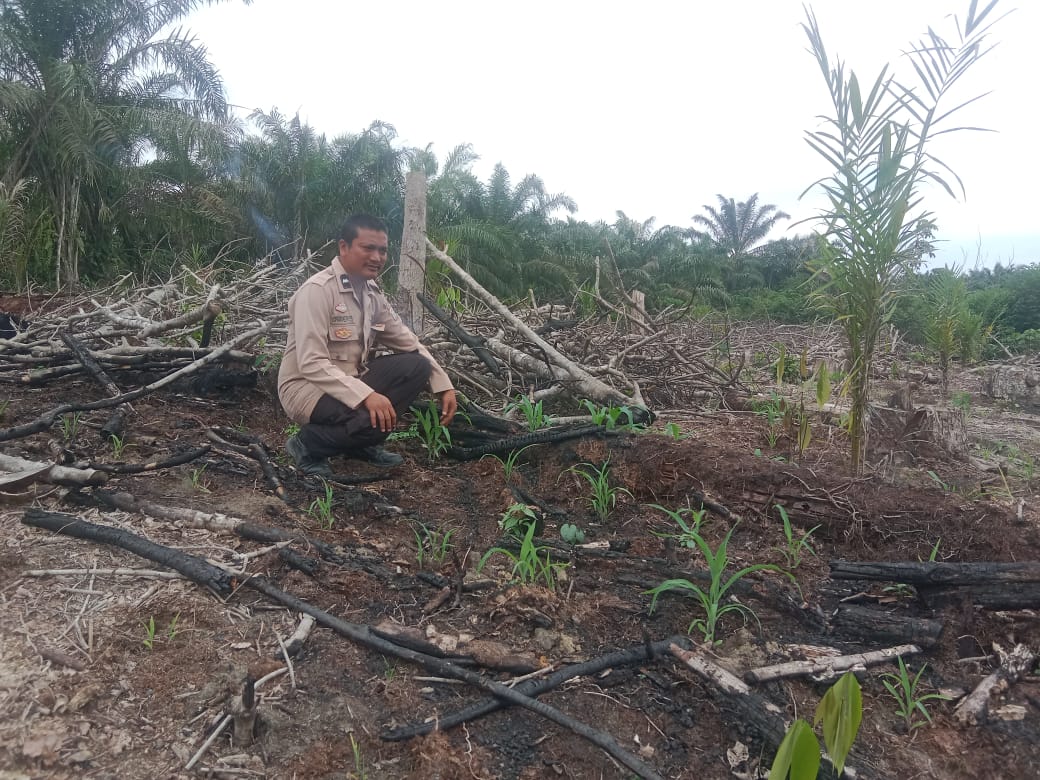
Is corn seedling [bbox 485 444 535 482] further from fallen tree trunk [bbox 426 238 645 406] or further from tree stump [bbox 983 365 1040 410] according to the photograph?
tree stump [bbox 983 365 1040 410]

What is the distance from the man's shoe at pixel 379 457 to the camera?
3.86m

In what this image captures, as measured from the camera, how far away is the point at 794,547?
2789mm

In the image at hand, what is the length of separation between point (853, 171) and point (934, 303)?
3946mm

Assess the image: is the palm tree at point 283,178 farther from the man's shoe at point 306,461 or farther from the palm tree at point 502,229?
the man's shoe at point 306,461

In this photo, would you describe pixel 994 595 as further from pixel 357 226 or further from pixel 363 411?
pixel 357 226

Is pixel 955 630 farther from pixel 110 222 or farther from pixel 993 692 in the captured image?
Result: pixel 110 222

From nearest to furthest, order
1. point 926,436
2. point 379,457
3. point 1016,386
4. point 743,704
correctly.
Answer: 1. point 743,704
2. point 379,457
3. point 926,436
4. point 1016,386

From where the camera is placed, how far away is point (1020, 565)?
2.24 meters

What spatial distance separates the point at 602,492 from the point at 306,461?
1.58 m

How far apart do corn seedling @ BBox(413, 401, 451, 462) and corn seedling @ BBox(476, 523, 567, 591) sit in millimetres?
1391

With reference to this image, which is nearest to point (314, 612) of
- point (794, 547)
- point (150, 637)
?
point (150, 637)

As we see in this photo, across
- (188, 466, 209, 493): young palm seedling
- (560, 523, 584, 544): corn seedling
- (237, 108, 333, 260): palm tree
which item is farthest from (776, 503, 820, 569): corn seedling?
(237, 108, 333, 260): palm tree

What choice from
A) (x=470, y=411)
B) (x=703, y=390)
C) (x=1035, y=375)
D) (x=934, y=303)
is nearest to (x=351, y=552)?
(x=470, y=411)

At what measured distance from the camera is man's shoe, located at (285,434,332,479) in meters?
3.55
